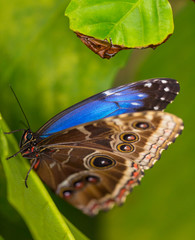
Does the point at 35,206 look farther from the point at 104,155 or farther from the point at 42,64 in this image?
the point at 42,64

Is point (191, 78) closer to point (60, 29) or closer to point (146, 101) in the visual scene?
point (146, 101)

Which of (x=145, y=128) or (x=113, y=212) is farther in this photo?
(x=113, y=212)

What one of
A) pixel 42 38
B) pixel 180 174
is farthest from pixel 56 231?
pixel 180 174

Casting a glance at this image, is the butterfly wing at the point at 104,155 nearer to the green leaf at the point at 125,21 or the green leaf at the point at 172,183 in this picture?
the green leaf at the point at 125,21

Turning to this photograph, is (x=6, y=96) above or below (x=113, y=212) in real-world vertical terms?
above

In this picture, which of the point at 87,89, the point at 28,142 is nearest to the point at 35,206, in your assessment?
the point at 28,142

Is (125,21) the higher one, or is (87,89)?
(125,21)
